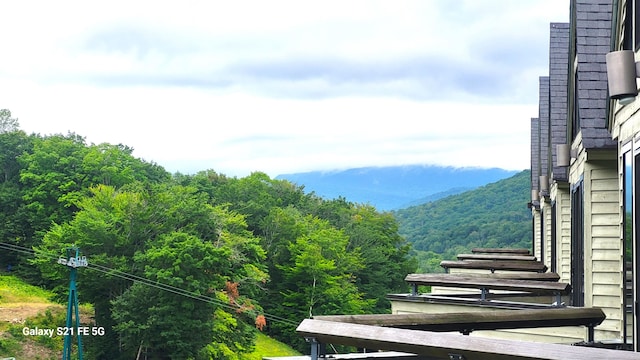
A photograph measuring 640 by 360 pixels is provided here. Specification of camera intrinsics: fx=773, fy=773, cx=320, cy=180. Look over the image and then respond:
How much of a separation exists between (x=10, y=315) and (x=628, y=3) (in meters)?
35.3

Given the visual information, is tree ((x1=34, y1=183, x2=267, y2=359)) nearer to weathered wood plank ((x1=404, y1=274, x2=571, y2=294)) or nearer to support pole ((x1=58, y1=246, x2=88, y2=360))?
support pole ((x1=58, y1=246, x2=88, y2=360))

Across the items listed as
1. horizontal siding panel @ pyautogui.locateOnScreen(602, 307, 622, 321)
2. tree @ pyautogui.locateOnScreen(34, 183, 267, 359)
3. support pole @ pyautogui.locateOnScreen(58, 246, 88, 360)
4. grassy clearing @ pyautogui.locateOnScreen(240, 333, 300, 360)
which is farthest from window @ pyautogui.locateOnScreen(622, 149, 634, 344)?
grassy clearing @ pyautogui.locateOnScreen(240, 333, 300, 360)

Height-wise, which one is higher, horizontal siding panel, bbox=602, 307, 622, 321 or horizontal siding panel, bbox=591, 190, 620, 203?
horizontal siding panel, bbox=591, 190, 620, 203

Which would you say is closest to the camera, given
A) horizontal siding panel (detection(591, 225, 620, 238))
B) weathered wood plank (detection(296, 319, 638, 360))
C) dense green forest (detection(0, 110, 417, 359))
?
weathered wood plank (detection(296, 319, 638, 360))

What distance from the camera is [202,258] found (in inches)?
1318

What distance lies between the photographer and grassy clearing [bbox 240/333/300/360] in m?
42.2

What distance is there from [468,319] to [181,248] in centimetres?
2986

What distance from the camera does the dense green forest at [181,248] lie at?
109ft

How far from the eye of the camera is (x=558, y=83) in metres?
14.0

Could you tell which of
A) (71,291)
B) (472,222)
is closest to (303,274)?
(71,291)

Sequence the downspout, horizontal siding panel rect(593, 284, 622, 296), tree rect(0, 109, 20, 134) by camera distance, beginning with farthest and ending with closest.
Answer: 1. tree rect(0, 109, 20, 134)
2. horizontal siding panel rect(593, 284, 622, 296)
3. the downspout

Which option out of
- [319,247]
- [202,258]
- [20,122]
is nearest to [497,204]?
[319,247]

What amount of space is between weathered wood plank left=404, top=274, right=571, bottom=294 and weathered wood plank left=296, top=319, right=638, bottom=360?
12.7 feet

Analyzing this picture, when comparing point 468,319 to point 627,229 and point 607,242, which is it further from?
point 607,242
